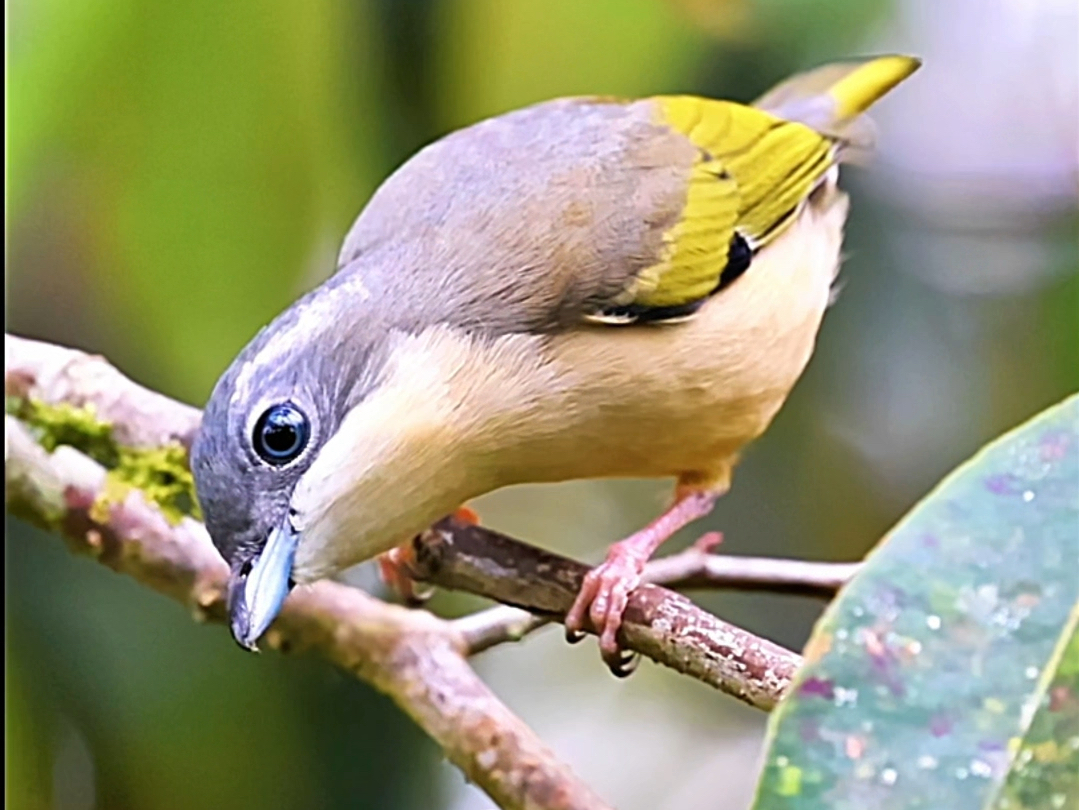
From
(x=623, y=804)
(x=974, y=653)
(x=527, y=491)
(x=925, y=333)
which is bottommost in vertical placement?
(x=623, y=804)

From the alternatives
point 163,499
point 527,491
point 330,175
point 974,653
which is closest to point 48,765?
point 163,499

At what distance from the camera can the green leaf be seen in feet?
1.48

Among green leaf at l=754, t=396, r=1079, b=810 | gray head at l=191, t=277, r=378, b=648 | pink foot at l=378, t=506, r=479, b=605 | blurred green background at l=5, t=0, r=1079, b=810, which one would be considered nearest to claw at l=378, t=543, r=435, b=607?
pink foot at l=378, t=506, r=479, b=605

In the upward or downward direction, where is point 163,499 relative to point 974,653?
downward

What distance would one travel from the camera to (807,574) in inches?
38.3

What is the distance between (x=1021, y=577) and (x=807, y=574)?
461mm

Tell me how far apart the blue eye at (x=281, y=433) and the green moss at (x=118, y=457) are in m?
0.26

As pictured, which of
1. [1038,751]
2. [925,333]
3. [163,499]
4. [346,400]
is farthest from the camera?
[925,333]

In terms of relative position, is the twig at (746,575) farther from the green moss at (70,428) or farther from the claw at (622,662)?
the green moss at (70,428)

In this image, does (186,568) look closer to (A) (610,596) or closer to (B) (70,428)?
(B) (70,428)

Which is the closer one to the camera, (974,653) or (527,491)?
(974,653)

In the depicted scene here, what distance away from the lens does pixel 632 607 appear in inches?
30.1

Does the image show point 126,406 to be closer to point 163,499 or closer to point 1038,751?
point 163,499

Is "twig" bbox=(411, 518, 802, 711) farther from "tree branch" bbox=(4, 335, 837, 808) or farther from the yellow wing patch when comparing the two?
the yellow wing patch
